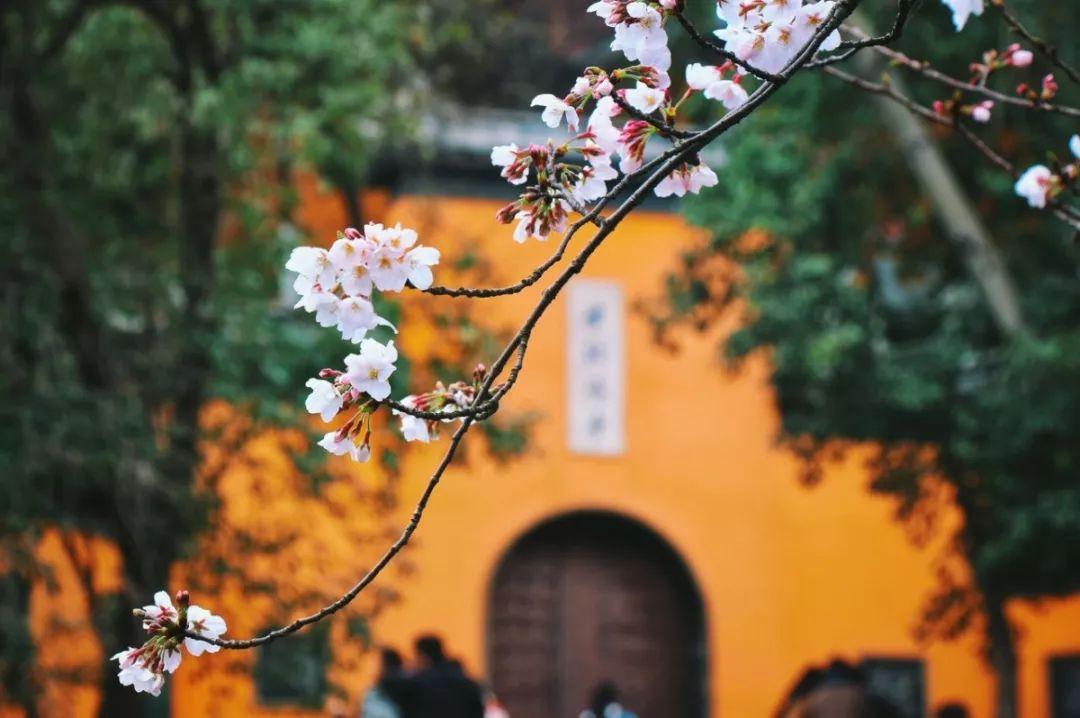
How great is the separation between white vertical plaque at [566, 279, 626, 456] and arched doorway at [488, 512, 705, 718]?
0.87 m

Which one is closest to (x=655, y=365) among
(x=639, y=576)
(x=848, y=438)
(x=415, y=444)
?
(x=639, y=576)

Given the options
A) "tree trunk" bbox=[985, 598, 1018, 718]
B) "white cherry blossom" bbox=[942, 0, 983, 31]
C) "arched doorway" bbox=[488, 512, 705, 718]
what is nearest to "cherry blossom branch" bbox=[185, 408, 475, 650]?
"white cherry blossom" bbox=[942, 0, 983, 31]

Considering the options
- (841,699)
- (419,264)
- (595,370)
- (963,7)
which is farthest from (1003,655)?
(419,264)

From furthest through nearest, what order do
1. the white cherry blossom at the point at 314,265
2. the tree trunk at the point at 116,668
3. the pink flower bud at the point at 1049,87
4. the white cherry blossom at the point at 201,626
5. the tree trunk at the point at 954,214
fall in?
the tree trunk at the point at 954,214 → the tree trunk at the point at 116,668 → the pink flower bud at the point at 1049,87 → the white cherry blossom at the point at 201,626 → the white cherry blossom at the point at 314,265

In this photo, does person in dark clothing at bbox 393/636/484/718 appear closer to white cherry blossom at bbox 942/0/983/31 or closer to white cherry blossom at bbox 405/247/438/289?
white cherry blossom at bbox 942/0/983/31

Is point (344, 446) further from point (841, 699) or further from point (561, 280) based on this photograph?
point (841, 699)

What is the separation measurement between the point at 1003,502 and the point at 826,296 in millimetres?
1817

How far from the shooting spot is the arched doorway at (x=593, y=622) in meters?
18.6

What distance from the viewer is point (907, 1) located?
9.98 feet

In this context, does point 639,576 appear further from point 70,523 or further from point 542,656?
point 70,523

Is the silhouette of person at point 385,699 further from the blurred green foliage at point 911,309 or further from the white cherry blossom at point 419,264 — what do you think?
the white cherry blossom at point 419,264

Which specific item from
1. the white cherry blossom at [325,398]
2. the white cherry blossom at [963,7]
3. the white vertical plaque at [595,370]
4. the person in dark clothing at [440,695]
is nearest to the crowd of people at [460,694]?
the person in dark clothing at [440,695]

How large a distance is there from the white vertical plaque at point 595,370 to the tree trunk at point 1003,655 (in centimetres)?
553

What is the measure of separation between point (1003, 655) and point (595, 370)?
608cm
